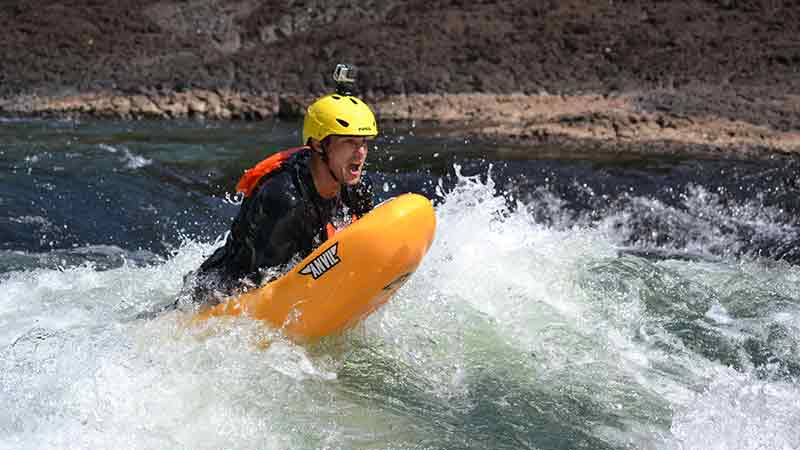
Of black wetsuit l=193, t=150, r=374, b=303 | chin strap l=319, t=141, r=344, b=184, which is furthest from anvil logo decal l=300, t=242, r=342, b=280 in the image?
chin strap l=319, t=141, r=344, b=184

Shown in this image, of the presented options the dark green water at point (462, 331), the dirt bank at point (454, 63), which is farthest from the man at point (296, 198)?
the dirt bank at point (454, 63)

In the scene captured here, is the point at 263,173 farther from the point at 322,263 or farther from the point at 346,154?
the point at 322,263

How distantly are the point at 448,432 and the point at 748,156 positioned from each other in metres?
8.09

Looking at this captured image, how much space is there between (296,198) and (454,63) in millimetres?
13792

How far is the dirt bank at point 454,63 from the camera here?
14.1 m

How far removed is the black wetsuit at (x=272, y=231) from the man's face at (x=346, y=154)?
0.15 meters

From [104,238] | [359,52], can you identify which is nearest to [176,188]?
[104,238]

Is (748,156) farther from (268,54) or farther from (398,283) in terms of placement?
(268,54)

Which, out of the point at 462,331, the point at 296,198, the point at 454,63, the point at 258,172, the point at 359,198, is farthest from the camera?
the point at 454,63

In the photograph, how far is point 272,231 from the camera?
16.0 ft

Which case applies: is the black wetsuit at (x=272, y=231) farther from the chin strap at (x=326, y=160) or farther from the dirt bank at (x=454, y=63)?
the dirt bank at (x=454, y=63)

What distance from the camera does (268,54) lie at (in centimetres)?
1992

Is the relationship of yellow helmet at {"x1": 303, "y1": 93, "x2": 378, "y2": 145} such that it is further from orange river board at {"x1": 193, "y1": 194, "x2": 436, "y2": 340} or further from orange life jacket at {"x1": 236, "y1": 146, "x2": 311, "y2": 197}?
orange river board at {"x1": 193, "y1": 194, "x2": 436, "y2": 340}

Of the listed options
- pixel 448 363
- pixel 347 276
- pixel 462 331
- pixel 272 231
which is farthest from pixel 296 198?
pixel 462 331
